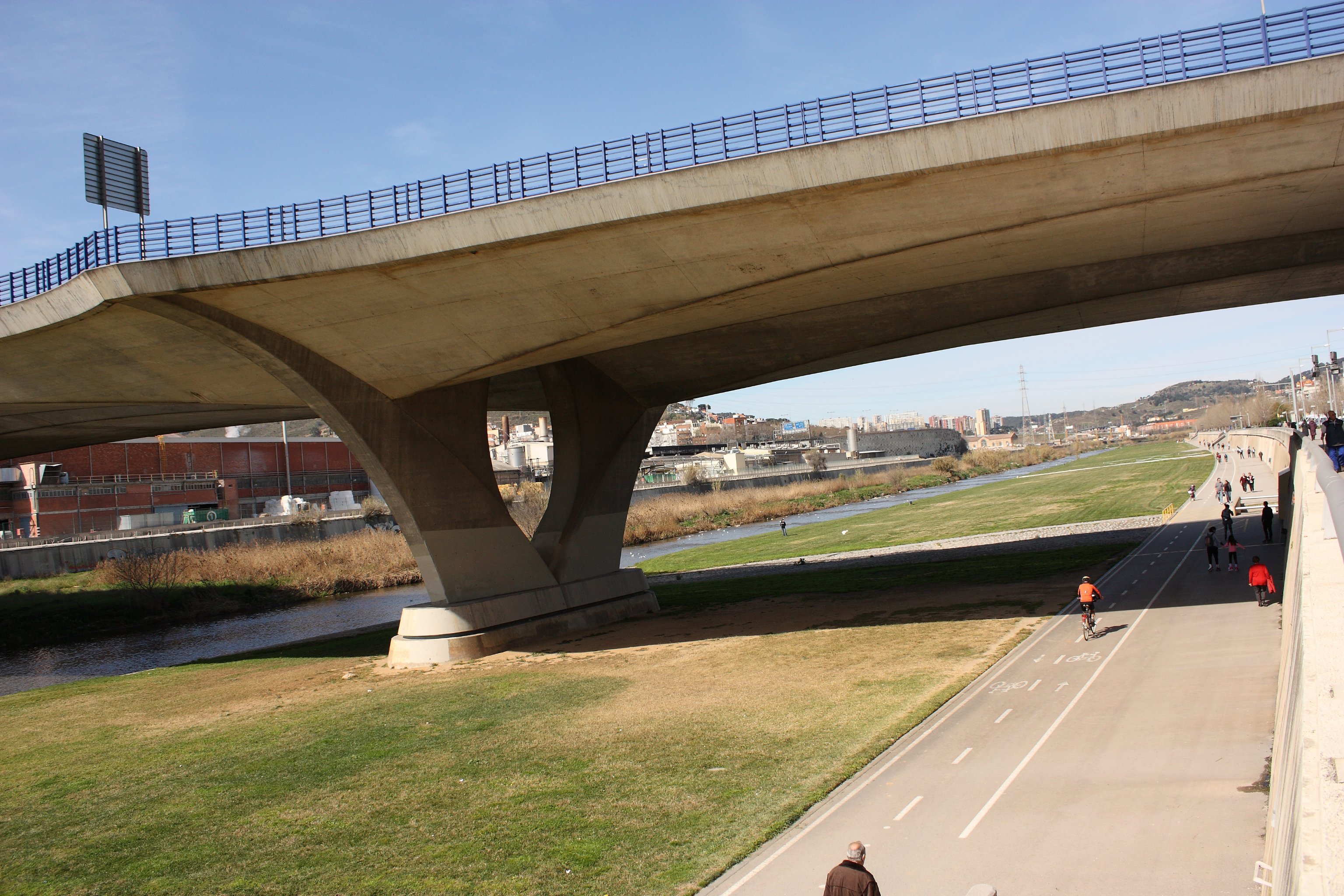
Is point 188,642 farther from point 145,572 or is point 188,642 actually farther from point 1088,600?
point 1088,600

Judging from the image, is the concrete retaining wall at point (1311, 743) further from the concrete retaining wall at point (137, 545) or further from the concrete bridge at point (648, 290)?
the concrete retaining wall at point (137, 545)

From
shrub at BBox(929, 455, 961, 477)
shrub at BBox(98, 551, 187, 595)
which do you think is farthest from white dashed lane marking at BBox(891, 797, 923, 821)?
shrub at BBox(929, 455, 961, 477)

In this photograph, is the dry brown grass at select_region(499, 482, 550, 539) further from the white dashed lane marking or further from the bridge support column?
the white dashed lane marking

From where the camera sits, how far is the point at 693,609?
32.0 m

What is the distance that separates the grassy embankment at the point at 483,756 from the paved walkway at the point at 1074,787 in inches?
28.0

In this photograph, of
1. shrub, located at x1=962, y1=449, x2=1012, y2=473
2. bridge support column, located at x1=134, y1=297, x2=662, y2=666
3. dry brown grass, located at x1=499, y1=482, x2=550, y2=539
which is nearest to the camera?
bridge support column, located at x1=134, y1=297, x2=662, y2=666

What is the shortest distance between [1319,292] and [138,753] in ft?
111

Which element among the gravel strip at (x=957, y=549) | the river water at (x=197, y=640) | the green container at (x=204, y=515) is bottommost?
the river water at (x=197, y=640)

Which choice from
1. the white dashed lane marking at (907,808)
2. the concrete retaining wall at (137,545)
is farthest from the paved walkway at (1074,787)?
the concrete retaining wall at (137,545)

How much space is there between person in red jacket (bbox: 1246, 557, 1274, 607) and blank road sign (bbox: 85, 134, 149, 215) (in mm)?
31348

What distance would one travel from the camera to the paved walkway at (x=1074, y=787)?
28.9ft

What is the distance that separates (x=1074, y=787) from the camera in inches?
428

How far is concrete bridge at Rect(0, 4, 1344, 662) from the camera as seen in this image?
17062 millimetres

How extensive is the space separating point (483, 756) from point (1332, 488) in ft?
41.1
